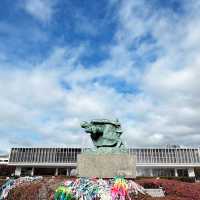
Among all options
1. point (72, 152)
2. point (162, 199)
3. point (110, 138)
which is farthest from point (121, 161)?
point (72, 152)

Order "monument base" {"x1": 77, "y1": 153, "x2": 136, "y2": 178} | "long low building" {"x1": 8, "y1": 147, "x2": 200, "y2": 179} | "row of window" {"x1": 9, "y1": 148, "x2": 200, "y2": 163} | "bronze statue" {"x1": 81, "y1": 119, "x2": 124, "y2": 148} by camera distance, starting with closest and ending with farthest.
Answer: "monument base" {"x1": 77, "y1": 153, "x2": 136, "y2": 178}
"bronze statue" {"x1": 81, "y1": 119, "x2": 124, "y2": 148}
"long low building" {"x1": 8, "y1": 147, "x2": 200, "y2": 179}
"row of window" {"x1": 9, "y1": 148, "x2": 200, "y2": 163}

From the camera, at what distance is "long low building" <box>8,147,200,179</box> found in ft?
249

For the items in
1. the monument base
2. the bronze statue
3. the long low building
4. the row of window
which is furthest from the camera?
the row of window

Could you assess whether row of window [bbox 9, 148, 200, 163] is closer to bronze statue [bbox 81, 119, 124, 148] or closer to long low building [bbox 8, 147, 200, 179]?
long low building [bbox 8, 147, 200, 179]

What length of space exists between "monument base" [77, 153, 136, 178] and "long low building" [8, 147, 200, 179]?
60.6 meters

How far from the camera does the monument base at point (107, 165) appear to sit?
601 inches

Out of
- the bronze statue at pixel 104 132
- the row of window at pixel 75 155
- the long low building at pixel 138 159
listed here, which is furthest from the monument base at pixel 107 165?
the row of window at pixel 75 155

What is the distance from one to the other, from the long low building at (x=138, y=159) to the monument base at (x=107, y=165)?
6062 cm

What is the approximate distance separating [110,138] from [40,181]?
4.93 meters

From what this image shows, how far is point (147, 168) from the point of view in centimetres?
7769

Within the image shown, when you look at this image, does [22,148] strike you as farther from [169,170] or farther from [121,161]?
[121,161]

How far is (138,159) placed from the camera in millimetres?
76938

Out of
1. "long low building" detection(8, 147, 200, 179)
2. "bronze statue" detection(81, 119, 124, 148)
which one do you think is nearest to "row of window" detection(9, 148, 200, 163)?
"long low building" detection(8, 147, 200, 179)

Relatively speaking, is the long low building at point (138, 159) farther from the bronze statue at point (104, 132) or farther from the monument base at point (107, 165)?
the monument base at point (107, 165)
